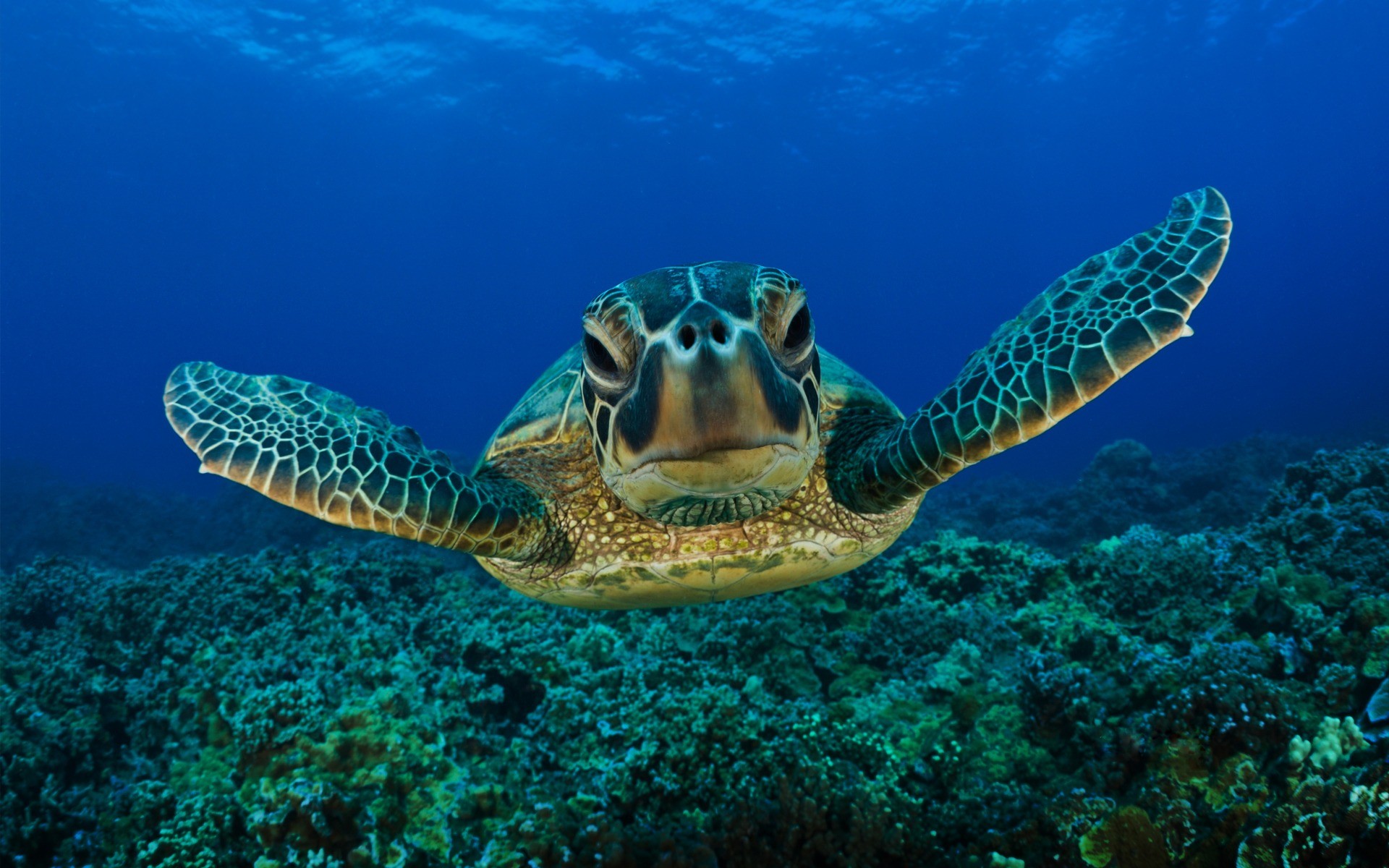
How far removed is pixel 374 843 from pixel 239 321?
361ft

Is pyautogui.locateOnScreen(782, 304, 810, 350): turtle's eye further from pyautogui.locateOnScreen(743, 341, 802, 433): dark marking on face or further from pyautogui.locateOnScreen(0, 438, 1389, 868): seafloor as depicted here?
pyautogui.locateOnScreen(0, 438, 1389, 868): seafloor

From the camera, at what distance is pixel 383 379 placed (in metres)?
116

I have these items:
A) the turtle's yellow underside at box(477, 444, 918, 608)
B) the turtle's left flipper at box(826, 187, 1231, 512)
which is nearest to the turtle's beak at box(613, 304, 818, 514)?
the turtle's left flipper at box(826, 187, 1231, 512)

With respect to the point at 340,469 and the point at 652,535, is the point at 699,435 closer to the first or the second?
the point at 652,535

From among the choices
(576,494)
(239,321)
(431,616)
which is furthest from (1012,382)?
(239,321)

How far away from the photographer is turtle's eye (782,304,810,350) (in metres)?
2.11

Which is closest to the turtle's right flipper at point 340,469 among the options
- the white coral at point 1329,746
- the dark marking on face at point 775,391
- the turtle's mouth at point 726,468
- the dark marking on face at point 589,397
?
the dark marking on face at point 589,397

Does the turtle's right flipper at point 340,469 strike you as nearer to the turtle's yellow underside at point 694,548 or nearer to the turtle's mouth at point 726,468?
the turtle's yellow underside at point 694,548

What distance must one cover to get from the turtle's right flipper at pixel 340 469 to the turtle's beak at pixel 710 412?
1.20 meters

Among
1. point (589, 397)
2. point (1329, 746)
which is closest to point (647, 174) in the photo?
point (589, 397)

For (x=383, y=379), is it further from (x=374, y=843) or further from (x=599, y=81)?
(x=374, y=843)

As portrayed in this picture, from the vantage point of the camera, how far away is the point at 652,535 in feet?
10.0

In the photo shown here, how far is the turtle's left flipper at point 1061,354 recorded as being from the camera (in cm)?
245

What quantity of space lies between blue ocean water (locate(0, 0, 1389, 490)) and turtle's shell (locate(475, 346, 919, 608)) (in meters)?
24.1
